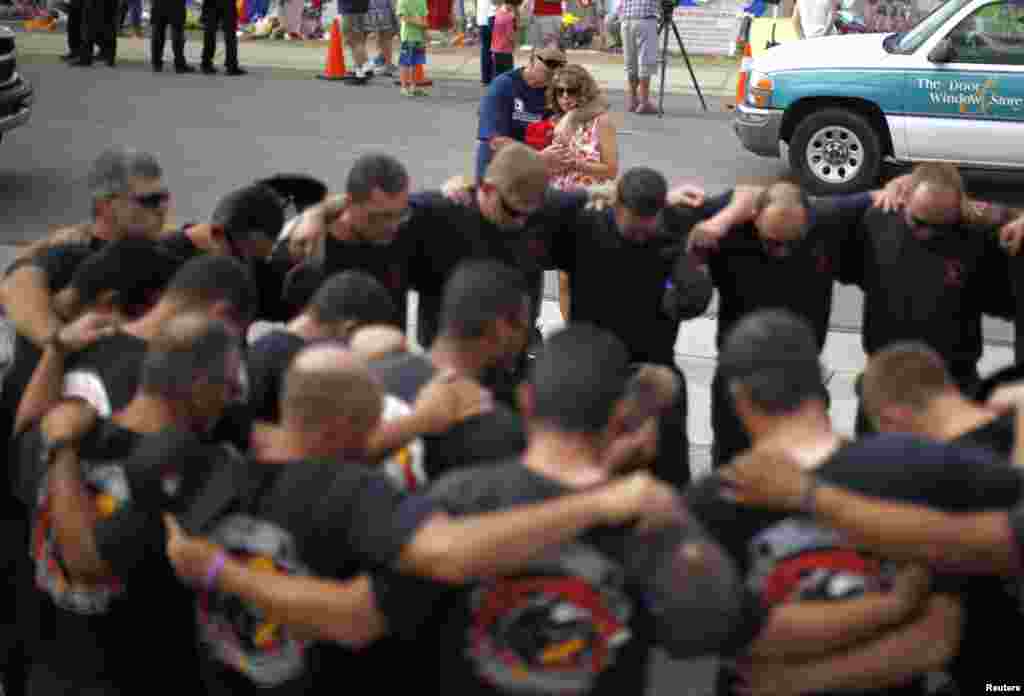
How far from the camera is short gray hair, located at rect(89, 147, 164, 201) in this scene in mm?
4680

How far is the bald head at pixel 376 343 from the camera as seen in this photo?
12.3 ft

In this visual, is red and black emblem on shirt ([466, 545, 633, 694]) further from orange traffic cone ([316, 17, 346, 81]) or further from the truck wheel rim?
orange traffic cone ([316, 17, 346, 81])

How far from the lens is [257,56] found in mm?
21766

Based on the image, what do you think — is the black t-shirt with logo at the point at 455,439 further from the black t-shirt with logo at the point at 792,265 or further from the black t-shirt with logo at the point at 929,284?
the black t-shirt with logo at the point at 929,284

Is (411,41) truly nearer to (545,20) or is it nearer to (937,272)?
(545,20)

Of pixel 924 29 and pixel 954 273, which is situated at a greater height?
pixel 924 29

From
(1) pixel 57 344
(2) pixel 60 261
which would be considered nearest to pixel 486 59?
(2) pixel 60 261

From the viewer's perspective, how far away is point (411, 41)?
1764cm

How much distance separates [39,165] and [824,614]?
471 inches

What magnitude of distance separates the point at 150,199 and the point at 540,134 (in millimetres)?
4050

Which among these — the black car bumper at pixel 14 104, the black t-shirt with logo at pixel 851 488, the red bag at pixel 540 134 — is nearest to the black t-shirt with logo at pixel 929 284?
the black t-shirt with logo at pixel 851 488

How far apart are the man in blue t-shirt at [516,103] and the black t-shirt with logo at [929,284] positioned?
347 cm

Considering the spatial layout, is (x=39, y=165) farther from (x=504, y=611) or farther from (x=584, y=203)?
(x=504, y=611)

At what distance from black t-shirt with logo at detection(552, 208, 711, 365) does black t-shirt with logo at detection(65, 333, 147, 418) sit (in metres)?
2.12
